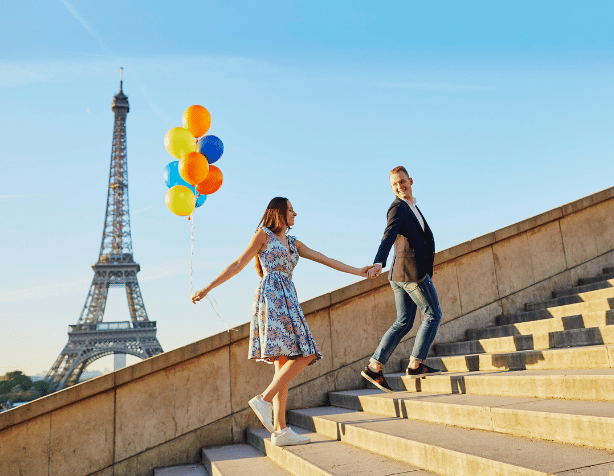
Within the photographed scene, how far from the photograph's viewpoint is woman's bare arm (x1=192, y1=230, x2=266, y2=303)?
354cm

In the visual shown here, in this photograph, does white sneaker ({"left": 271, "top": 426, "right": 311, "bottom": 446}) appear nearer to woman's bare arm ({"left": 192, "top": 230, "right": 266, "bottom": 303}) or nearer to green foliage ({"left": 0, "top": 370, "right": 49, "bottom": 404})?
woman's bare arm ({"left": 192, "top": 230, "right": 266, "bottom": 303})

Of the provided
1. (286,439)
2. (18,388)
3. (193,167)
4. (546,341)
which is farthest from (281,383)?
(18,388)

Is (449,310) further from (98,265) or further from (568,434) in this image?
(98,265)

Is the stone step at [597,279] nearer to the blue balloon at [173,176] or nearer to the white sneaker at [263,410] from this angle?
the white sneaker at [263,410]

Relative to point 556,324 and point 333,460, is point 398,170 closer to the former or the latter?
point 556,324

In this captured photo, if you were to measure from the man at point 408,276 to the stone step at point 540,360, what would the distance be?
1.63ft

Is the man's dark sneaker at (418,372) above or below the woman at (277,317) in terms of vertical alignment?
below

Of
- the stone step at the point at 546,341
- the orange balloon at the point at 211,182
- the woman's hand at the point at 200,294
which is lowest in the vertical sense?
the stone step at the point at 546,341

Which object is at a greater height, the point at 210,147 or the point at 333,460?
the point at 210,147

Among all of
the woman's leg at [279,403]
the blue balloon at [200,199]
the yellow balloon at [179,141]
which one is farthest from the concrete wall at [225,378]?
the yellow balloon at [179,141]

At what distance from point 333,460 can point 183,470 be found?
2036 millimetres

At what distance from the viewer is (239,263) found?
11.9ft

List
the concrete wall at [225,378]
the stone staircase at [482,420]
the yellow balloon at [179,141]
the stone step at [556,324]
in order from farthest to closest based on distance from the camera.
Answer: the yellow balloon at [179,141] < the concrete wall at [225,378] < the stone step at [556,324] < the stone staircase at [482,420]

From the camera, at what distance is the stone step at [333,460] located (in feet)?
9.02
